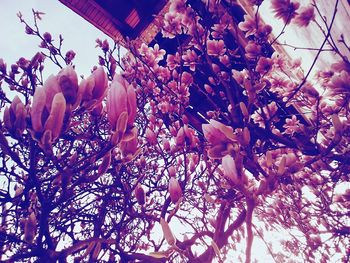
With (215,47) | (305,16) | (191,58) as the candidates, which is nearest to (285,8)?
(305,16)

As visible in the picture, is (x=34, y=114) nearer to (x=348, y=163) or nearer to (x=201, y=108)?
(x=348, y=163)

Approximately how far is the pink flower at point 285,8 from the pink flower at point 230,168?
5.61 ft

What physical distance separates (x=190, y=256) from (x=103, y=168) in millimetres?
590

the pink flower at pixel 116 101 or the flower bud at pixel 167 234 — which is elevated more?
the pink flower at pixel 116 101

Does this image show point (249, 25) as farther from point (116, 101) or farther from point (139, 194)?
point (116, 101)

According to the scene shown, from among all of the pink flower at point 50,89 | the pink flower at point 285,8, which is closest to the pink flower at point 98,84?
the pink flower at point 50,89

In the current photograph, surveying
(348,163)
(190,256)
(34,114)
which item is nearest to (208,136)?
(190,256)

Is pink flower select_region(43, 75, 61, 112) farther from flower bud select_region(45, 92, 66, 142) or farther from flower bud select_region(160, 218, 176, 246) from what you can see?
flower bud select_region(160, 218, 176, 246)

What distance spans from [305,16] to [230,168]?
1.79 metres

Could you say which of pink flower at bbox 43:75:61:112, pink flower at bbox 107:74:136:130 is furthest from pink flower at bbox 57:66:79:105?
pink flower at bbox 107:74:136:130

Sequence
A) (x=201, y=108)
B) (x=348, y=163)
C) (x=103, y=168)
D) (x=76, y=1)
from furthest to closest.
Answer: (x=201, y=108)
(x=76, y=1)
(x=348, y=163)
(x=103, y=168)

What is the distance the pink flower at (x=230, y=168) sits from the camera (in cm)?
111

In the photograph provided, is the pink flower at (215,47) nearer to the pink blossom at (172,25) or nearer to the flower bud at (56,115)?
the pink blossom at (172,25)

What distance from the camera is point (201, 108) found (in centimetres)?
567
